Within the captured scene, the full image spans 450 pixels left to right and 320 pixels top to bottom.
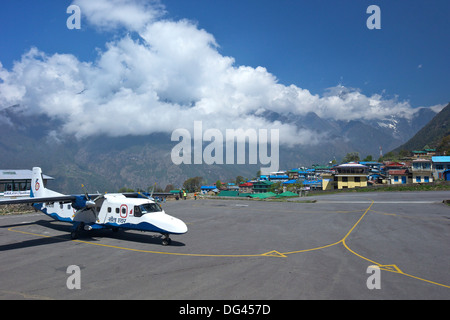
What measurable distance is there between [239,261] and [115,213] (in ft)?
34.3

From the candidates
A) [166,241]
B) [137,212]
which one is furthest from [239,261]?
[137,212]

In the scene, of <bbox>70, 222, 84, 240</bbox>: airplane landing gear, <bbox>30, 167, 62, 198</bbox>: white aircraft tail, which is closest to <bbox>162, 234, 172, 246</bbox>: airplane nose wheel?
<bbox>70, 222, 84, 240</bbox>: airplane landing gear

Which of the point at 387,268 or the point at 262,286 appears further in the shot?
the point at 387,268

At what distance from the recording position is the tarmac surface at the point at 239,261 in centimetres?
1031

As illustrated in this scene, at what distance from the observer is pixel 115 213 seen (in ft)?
64.2

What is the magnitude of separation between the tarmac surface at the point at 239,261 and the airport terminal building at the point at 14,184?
27.7 meters

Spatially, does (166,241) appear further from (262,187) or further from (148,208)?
(262,187)

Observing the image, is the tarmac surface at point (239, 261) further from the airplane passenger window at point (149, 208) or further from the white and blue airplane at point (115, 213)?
the airplane passenger window at point (149, 208)

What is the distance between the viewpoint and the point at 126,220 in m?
19.0

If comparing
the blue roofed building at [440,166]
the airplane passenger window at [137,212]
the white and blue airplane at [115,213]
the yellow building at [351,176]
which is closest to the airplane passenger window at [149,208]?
the white and blue airplane at [115,213]
